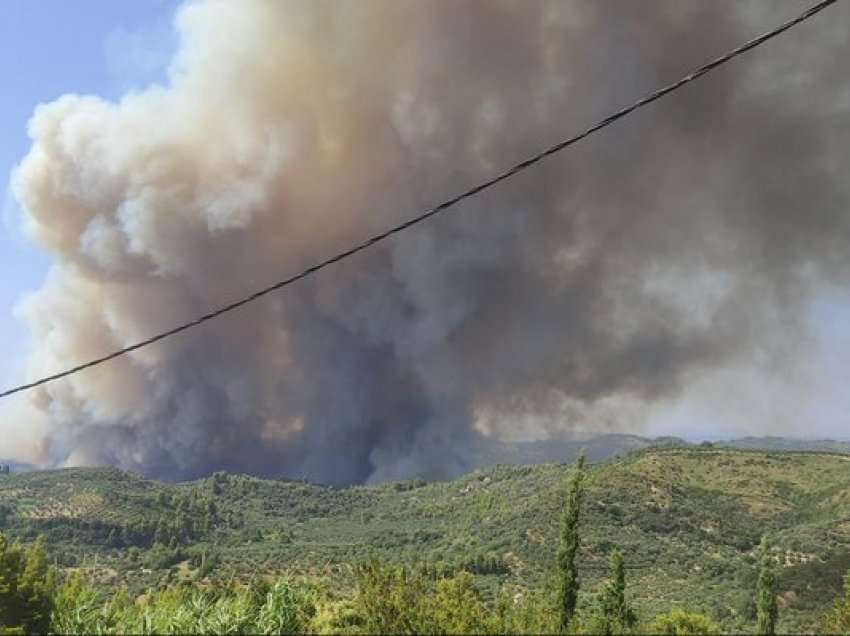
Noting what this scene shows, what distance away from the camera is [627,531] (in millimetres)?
111188

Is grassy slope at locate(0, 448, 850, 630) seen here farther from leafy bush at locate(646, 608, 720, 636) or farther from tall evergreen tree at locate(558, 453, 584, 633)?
leafy bush at locate(646, 608, 720, 636)

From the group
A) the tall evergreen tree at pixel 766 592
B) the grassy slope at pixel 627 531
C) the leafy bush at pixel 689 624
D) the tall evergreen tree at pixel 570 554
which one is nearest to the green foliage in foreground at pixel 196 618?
the leafy bush at pixel 689 624

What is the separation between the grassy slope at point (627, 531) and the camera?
83438mm

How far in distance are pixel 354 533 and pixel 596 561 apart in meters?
86.1

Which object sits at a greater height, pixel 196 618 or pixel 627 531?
pixel 627 531

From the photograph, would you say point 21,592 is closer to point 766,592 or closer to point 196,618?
point 196,618

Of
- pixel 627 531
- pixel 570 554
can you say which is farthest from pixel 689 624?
pixel 627 531

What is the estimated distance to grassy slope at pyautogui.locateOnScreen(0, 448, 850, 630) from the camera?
3285 inches

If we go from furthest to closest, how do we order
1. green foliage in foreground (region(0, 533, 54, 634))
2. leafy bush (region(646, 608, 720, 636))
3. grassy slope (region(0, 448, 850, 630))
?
1. grassy slope (region(0, 448, 850, 630))
2. green foliage in foreground (region(0, 533, 54, 634))
3. leafy bush (region(646, 608, 720, 636))

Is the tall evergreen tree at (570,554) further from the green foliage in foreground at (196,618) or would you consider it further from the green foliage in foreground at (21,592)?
the green foliage in foreground at (21,592)

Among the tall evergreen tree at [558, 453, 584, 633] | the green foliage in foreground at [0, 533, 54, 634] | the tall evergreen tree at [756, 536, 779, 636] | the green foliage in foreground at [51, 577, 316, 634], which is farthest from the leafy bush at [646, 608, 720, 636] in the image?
the green foliage in foreground at [0, 533, 54, 634]

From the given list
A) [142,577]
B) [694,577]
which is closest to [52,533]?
[142,577]

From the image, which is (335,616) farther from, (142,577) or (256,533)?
(256,533)

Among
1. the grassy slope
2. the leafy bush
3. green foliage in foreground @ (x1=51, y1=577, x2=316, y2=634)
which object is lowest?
the leafy bush
